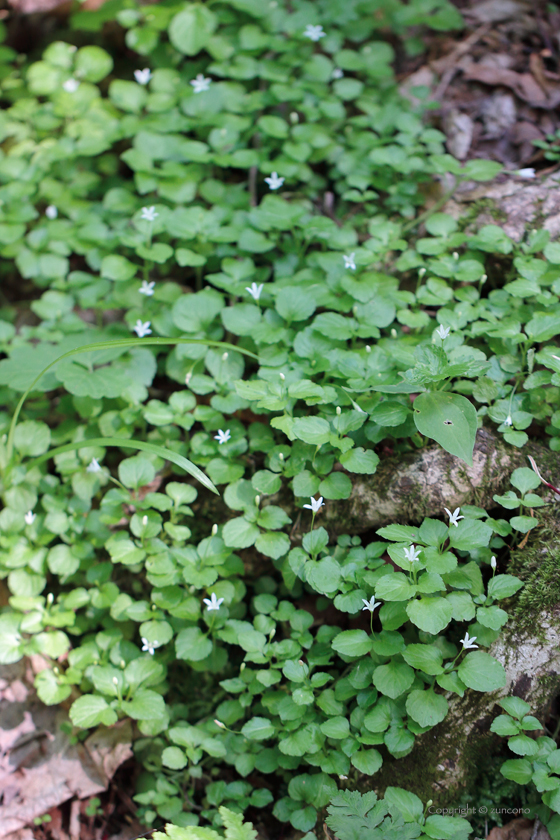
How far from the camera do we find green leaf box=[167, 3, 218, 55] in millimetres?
3611

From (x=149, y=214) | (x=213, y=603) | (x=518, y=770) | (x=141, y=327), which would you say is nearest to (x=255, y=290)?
(x=141, y=327)

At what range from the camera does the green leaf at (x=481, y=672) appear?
74.5 inches

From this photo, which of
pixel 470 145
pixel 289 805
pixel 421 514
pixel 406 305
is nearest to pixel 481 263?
pixel 406 305

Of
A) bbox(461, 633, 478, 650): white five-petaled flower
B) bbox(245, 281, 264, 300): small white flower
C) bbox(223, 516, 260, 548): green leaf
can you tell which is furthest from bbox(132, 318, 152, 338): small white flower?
bbox(461, 633, 478, 650): white five-petaled flower

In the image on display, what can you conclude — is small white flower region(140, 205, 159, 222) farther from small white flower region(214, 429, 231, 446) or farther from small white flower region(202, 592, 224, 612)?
small white flower region(202, 592, 224, 612)

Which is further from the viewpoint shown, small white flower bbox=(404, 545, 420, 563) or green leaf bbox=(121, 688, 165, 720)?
green leaf bbox=(121, 688, 165, 720)

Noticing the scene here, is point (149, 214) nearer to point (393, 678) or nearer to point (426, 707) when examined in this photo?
point (393, 678)

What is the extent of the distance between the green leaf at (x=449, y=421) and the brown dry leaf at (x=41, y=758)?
1.89m

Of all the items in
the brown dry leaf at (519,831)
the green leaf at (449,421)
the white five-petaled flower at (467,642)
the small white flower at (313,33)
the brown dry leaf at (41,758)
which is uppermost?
the small white flower at (313,33)

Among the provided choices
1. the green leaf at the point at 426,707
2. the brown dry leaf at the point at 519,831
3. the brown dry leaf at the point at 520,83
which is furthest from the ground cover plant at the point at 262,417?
the brown dry leaf at the point at 520,83

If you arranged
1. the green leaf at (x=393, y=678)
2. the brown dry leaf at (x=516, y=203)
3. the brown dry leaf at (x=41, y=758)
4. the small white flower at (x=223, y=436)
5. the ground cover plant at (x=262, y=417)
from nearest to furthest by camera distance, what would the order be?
1. the green leaf at (x=393, y=678)
2. the ground cover plant at (x=262, y=417)
3. the brown dry leaf at (x=41, y=758)
4. the small white flower at (x=223, y=436)
5. the brown dry leaf at (x=516, y=203)

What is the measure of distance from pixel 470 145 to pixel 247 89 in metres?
1.53

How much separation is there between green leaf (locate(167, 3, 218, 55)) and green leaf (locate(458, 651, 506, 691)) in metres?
3.75

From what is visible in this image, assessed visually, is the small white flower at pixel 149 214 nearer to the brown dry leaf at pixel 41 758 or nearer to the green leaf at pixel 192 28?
the green leaf at pixel 192 28
